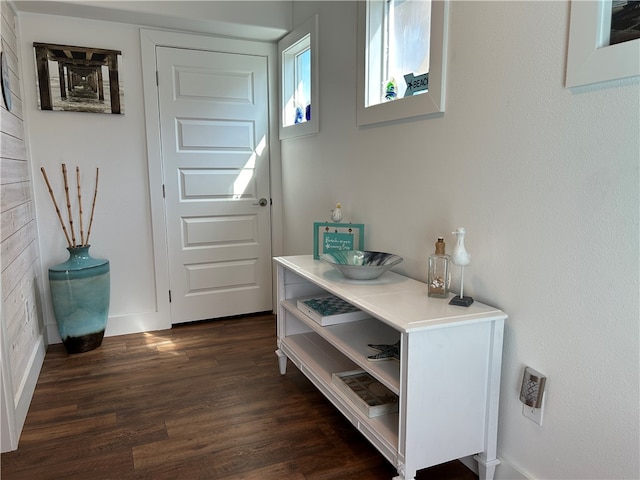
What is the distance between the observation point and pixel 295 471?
173 centimetres

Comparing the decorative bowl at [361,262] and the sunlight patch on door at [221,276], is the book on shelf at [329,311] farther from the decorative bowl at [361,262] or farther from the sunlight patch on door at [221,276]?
the sunlight patch on door at [221,276]

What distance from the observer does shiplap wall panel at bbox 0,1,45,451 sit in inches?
77.4

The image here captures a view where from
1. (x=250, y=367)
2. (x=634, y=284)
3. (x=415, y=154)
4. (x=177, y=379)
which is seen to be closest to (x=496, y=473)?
(x=634, y=284)

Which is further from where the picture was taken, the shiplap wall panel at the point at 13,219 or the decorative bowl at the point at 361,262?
the shiplap wall panel at the point at 13,219

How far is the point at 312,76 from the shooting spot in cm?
281

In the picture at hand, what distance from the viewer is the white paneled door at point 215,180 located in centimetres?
319

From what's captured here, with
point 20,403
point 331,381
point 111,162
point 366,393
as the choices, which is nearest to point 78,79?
point 111,162

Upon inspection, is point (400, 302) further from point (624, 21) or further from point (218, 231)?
point (218, 231)

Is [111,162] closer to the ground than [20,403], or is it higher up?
higher up

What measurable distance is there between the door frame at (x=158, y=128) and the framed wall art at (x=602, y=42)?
2.45 metres

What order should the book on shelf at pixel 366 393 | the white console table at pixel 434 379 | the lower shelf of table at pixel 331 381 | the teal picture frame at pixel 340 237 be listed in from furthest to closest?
the teal picture frame at pixel 340 237 < the book on shelf at pixel 366 393 < the lower shelf of table at pixel 331 381 < the white console table at pixel 434 379

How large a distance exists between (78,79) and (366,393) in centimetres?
259

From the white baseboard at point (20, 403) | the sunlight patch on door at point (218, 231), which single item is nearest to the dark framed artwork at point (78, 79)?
the sunlight patch on door at point (218, 231)

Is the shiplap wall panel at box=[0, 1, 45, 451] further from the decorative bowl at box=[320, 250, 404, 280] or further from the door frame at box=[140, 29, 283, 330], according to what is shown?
the decorative bowl at box=[320, 250, 404, 280]
